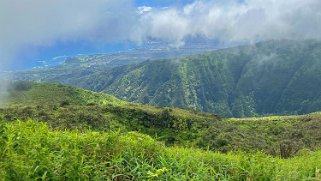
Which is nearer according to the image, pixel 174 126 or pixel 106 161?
pixel 106 161

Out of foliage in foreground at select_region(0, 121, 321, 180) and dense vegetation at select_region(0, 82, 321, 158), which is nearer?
foliage in foreground at select_region(0, 121, 321, 180)

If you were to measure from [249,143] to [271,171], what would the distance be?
2121 inches

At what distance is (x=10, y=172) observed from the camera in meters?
7.84

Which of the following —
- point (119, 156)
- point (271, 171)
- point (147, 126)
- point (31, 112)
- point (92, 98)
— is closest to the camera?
point (119, 156)

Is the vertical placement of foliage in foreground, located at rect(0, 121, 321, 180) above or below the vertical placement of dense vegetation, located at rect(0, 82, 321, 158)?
above

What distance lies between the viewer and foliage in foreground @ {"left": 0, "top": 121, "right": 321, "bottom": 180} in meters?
8.59

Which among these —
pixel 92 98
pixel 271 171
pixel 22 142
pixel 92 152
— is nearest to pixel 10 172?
pixel 22 142

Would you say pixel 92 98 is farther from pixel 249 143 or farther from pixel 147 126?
pixel 249 143

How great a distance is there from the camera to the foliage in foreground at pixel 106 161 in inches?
338

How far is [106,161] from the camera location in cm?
1025

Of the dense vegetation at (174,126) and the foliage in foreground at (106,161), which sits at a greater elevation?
the foliage in foreground at (106,161)

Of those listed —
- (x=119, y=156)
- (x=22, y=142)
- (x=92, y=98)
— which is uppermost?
(x=22, y=142)

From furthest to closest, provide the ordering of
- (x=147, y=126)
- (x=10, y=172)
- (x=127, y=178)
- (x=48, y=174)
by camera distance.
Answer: (x=147, y=126) < (x=127, y=178) < (x=48, y=174) < (x=10, y=172)

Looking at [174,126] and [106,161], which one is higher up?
[106,161]
